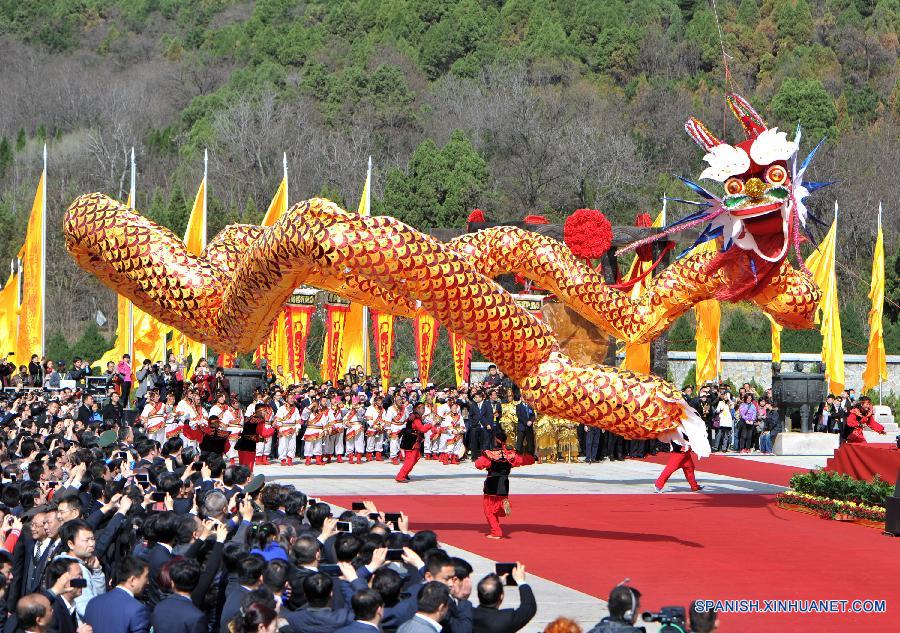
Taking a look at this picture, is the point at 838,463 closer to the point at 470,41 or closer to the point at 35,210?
the point at 35,210

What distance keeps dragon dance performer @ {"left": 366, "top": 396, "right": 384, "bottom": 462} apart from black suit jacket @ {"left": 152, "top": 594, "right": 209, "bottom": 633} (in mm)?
16299

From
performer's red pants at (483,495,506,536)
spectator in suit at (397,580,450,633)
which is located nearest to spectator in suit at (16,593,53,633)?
spectator in suit at (397,580,450,633)

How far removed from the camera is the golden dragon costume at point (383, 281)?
12.2m

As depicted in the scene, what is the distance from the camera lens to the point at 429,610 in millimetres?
6020

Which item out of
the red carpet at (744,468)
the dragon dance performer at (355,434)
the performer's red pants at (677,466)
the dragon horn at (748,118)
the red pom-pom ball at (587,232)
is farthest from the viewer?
the dragon dance performer at (355,434)

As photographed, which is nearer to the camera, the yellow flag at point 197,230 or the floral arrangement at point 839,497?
the floral arrangement at point 839,497

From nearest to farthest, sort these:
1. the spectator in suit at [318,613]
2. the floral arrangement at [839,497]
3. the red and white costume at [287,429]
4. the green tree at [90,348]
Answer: the spectator in suit at [318,613] → the floral arrangement at [839,497] → the red and white costume at [287,429] → the green tree at [90,348]

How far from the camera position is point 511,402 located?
78.0 feet

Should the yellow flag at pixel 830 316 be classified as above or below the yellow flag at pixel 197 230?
below

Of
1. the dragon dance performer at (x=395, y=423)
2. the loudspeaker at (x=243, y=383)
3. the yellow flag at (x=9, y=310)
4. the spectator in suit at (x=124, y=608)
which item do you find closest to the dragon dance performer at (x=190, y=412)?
the loudspeaker at (x=243, y=383)

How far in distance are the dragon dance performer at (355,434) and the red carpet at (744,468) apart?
518 centimetres

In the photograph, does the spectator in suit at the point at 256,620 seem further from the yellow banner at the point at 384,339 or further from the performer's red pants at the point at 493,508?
the yellow banner at the point at 384,339

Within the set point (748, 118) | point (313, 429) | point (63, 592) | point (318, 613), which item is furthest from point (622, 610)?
point (313, 429)

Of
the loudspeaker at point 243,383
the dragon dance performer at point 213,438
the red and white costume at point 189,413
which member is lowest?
the dragon dance performer at point 213,438
